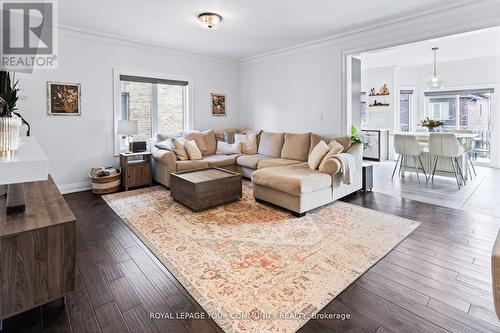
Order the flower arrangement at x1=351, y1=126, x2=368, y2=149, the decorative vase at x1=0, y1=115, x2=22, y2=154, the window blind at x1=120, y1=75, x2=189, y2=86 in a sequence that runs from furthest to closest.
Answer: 1. the window blind at x1=120, y1=75, x2=189, y2=86
2. the flower arrangement at x1=351, y1=126, x2=368, y2=149
3. the decorative vase at x1=0, y1=115, x2=22, y2=154

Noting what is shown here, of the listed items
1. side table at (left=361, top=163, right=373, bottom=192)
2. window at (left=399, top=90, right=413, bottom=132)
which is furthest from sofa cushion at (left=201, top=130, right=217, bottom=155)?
window at (left=399, top=90, right=413, bottom=132)

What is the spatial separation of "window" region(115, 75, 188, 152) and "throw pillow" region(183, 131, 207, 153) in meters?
0.62

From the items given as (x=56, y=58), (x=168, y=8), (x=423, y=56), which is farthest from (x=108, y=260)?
(x=423, y=56)

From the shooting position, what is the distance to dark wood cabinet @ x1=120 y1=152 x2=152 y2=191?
465 centimetres

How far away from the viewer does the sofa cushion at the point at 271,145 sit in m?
5.25

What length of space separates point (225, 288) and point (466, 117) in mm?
8318

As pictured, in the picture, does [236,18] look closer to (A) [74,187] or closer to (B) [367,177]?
(B) [367,177]

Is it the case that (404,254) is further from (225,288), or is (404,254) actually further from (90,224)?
(90,224)

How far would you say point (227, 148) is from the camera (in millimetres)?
5660

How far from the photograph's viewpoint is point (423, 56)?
6.55 metres

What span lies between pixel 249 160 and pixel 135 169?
A: 1.98 metres

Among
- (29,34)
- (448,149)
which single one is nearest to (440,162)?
(448,149)

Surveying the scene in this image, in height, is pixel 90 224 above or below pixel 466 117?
below

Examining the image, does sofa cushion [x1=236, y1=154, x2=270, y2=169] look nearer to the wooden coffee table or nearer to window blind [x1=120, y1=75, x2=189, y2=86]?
the wooden coffee table
